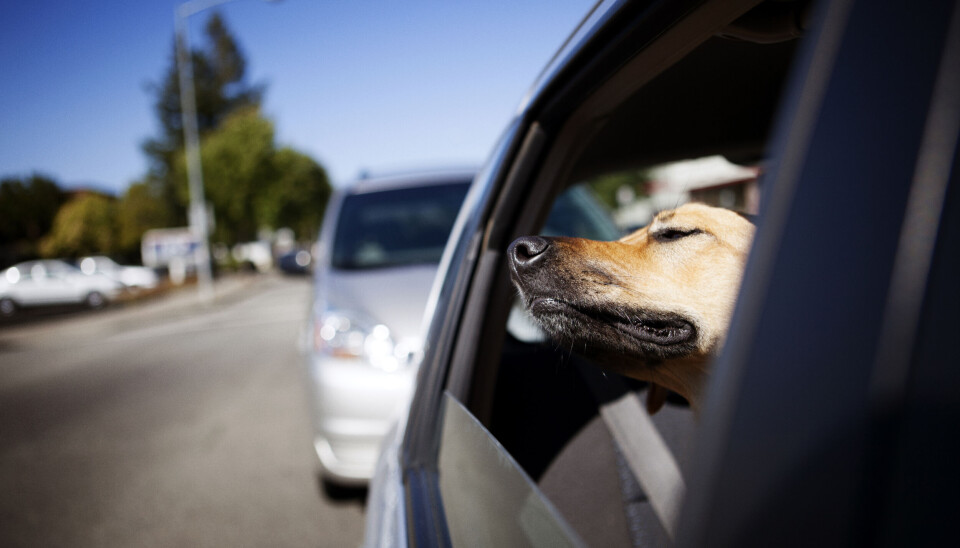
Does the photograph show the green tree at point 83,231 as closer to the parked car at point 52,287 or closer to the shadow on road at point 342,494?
the parked car at point 52,287

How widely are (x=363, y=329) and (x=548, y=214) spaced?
2.03 metres

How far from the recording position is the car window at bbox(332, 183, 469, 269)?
4609 millimetres

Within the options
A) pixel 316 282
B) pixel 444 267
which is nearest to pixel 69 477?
pixel 316 282

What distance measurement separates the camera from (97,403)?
7090mm

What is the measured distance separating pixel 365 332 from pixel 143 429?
12.1ft

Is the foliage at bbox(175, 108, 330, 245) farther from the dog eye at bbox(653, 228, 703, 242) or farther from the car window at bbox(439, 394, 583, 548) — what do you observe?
the car window at bbox(439, 394, 583, 548)

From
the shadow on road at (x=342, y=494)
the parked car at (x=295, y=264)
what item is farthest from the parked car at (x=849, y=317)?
the parked car at (x=295, y=264)

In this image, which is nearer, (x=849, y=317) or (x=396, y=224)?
(x=849, y=317)

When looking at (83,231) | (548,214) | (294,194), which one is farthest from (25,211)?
(548,214)

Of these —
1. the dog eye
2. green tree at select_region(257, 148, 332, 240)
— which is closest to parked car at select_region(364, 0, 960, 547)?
the dog eye

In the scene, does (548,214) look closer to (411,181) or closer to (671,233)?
(671,233)

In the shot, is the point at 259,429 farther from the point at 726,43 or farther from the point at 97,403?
the point at 726,43

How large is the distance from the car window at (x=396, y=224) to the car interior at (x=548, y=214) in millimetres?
2674

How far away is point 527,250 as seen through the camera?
1371 mm
